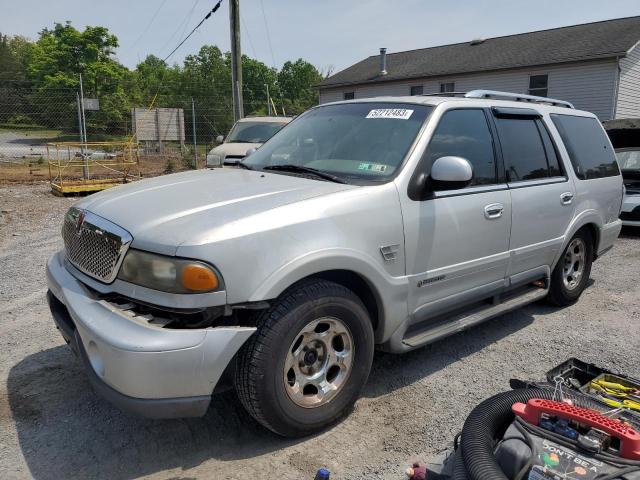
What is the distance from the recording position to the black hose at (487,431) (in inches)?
81.9

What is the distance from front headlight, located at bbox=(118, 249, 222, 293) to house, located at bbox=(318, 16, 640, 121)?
22333 mm

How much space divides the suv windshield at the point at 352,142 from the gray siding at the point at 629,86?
21063mm

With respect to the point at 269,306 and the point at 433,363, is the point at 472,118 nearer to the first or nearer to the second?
the point at 433,363

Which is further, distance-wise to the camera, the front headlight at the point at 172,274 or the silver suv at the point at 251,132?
the silver suv at the point at 251,132

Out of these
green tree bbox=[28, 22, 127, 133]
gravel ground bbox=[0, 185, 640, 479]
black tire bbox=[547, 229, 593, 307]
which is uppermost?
green tree bbox=[28, 22, 127, 133]

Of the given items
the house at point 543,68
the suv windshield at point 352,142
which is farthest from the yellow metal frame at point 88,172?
the house at point 543,68

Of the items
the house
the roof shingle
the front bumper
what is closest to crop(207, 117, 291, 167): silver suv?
the front bumper

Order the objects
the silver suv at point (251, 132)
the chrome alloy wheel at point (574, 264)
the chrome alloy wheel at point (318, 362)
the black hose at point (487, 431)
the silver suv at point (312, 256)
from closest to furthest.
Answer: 1. the black hose at point (487, 431)
2. the silver suv at point (312, 256)
3. the chrome alloy wheel at point (318, 362)
4. the chrome alloy wheel at point (574, 264)
5. the silver suv at point (251, 132)

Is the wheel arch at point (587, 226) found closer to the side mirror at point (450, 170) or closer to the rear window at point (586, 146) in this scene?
the rear window at point (586, 146)

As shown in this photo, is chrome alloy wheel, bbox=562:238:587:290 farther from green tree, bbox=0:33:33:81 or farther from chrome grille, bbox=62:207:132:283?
green tree, bbox=0:33:33:81

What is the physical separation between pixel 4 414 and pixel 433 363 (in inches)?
112

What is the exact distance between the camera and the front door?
330 centimetres

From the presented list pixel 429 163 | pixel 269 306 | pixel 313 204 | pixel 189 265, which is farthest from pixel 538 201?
pixel 189 265

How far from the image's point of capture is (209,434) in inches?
117
